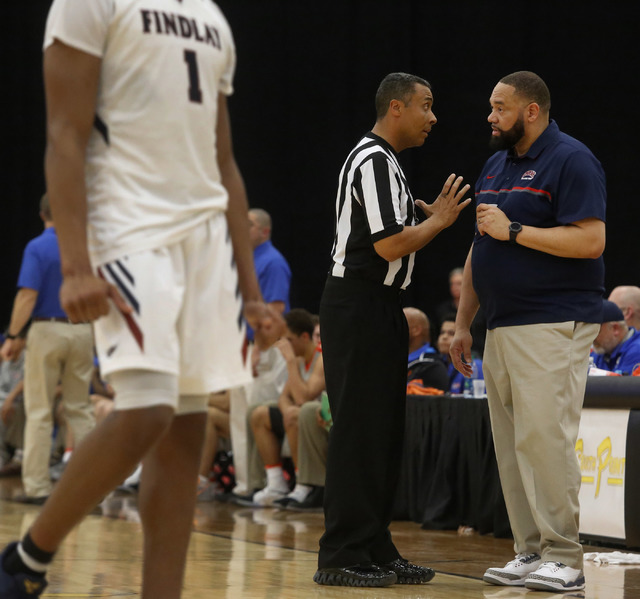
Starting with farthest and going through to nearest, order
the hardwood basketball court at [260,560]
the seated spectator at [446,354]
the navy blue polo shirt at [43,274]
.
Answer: the seated spectator at [446,354] → the navy blue polo shirt at [43,274] → the hardwood basketball court at [260,560]

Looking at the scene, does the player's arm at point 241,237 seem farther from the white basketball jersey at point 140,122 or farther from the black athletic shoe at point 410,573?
the black athletic shoe at point 410,573

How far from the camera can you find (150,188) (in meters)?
1.99

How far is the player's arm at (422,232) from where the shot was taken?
3.40 m

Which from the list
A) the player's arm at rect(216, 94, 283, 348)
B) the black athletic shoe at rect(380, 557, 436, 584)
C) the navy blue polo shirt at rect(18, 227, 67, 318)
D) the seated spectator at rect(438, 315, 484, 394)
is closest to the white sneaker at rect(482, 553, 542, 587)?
the black athletic shoe at rect(380, 557, 436, 584)

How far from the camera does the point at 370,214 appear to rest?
344cm

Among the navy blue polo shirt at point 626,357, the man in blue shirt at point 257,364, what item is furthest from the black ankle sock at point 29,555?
the man in blue shirt at point 257,364

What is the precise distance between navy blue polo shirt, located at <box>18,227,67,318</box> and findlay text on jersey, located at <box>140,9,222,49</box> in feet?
14.2

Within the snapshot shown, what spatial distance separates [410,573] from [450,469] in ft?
6.65

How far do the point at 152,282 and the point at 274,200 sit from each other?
8206 mm

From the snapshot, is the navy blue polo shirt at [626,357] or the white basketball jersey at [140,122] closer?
the white basketball jersey at [140,122]

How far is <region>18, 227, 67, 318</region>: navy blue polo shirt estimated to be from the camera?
6238mm

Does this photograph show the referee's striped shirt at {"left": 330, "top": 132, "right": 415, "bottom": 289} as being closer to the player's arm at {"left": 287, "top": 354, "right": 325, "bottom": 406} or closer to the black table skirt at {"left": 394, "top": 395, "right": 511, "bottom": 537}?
the black table skirt at {"left": 394, "top": 395, "right": 511, "bottom": 537}

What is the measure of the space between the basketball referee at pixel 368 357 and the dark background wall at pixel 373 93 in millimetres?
5889

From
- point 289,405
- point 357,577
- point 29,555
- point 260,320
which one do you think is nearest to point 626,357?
point 289,405
